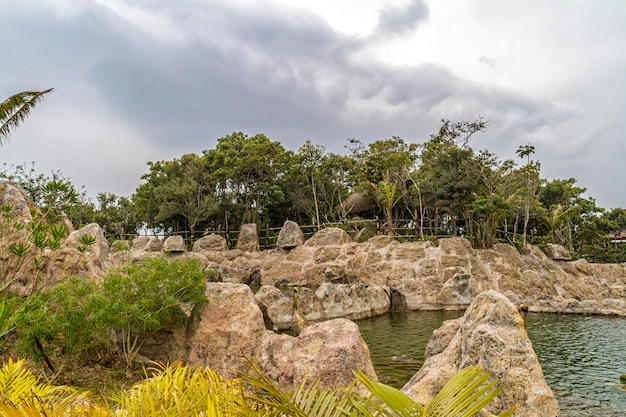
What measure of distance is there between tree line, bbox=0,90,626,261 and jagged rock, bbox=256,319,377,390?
18.6 metres

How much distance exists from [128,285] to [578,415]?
7.90m

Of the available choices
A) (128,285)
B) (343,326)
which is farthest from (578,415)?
(128,285)

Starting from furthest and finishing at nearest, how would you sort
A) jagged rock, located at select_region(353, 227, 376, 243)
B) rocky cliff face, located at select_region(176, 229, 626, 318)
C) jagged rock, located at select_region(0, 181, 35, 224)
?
1. jagged rock, located at select_region(353, 227, 376, 243)
2. rocky cliff face, located at select_region(176, 229, 626, 318)
3. jagged rock, located at select_region(0, 181, 35, 224)

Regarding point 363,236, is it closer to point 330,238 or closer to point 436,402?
point 330,238

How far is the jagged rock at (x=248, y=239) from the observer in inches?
1147

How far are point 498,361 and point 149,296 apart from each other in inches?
234

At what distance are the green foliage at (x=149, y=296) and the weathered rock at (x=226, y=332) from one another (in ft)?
1.28

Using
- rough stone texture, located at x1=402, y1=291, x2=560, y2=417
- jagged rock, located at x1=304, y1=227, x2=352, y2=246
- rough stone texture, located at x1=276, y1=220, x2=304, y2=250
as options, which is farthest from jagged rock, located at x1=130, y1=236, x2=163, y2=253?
rough stone texture, located at x1=402, y1=291, x2=560, y2=417

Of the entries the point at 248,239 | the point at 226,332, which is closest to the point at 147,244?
the point at 248,239

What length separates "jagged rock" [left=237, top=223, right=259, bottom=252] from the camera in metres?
29.1

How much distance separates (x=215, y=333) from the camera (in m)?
8.46

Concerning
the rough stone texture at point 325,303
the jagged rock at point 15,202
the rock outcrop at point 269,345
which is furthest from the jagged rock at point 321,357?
the jagged rock at point 15,202

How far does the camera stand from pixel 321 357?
6.20 metres

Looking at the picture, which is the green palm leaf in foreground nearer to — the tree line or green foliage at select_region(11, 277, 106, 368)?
green foliage at select_region(11, 277, 106, 368)
